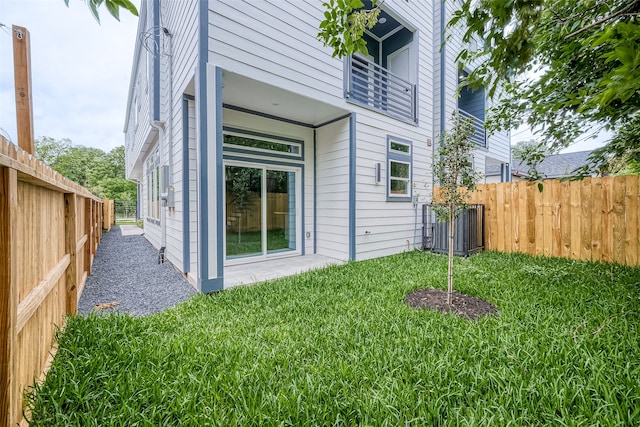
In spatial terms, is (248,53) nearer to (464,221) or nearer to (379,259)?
(379,259)

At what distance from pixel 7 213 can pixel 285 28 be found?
4785mm

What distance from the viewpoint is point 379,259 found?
6148 millimetres

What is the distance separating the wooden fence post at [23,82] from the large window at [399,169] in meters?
6.02

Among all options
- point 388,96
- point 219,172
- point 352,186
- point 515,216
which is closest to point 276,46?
point 219,172

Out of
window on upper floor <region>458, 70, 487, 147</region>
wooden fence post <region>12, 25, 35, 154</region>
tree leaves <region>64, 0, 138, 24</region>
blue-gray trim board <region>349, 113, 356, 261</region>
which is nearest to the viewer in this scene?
tree leaves <region>64, 0, 138, 24</region>

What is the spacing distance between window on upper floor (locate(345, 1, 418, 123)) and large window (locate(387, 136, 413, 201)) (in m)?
0.70

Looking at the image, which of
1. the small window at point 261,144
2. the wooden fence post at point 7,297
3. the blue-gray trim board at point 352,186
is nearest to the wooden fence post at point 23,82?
the wooden fence post at point 7,297

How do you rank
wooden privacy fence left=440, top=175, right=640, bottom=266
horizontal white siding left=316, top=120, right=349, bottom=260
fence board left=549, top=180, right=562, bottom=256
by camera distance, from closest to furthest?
wooden privacy fence left=440, top=175, right=640, bottom=266
fence board left=549, top=180, right=562, bottom=256
horizontal white siding left=316, top=120, right=349, bottom=260

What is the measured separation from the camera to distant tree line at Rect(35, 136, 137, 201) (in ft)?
88.2

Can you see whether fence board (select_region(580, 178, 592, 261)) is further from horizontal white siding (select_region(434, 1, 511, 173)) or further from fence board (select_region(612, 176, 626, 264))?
horizontal white siding (select_region(434, 1, 511, 173))

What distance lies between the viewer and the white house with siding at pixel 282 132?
4.03m

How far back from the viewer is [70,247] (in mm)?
2861

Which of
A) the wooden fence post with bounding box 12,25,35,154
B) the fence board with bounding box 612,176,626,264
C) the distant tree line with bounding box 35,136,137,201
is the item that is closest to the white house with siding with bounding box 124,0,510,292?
the wooden fence post with bounding box 12,25,35,154

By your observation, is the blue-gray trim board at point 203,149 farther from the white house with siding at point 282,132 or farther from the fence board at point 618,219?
the fence board at point 618,219
